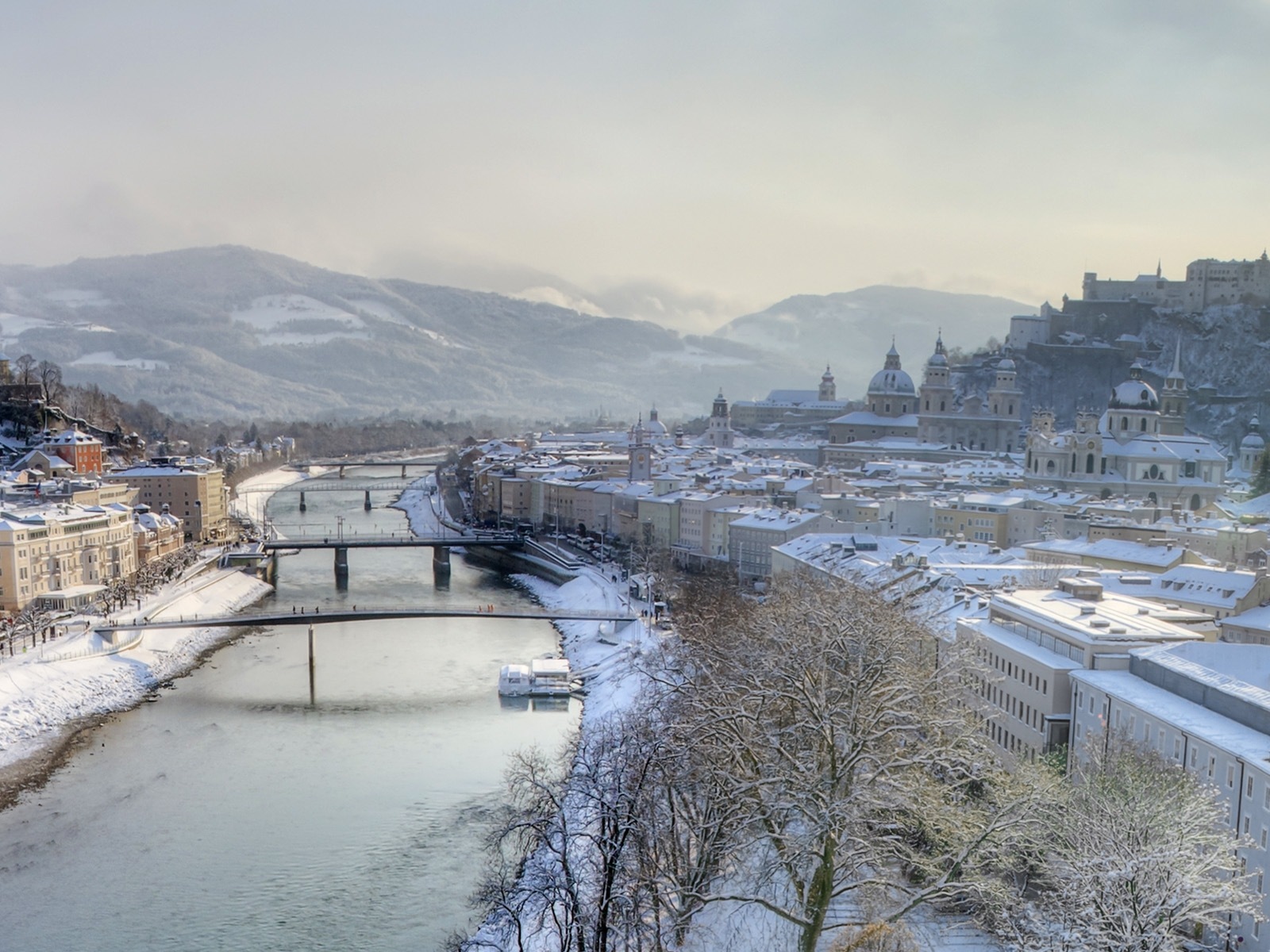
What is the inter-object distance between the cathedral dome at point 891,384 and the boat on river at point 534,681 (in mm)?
55004

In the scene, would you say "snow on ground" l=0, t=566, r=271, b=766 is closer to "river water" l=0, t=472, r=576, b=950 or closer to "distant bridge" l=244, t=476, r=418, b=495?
"river water" l=0, t=472, r=576, b=950

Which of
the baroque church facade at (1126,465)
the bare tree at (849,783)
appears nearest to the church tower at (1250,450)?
the baroque church facade at (1126,465)

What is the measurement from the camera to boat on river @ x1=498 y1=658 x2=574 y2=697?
80.6 feet

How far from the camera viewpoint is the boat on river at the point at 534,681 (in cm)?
2456

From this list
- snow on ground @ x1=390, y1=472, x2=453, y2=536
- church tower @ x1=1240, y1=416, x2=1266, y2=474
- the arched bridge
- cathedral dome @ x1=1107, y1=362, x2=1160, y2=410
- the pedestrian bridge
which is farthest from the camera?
church tower @ x1=1240, y1=416, x2=1266, y2=474

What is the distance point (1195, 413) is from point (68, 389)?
62546 millimetres

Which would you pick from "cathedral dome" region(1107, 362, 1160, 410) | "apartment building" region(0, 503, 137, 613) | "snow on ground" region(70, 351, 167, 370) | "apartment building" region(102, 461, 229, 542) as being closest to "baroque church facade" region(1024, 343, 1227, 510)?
"cathedral dome" region(1107, 362, 1160, 410)

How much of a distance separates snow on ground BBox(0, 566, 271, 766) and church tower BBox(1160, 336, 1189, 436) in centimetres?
4669

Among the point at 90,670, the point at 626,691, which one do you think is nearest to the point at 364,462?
the point at 90,670

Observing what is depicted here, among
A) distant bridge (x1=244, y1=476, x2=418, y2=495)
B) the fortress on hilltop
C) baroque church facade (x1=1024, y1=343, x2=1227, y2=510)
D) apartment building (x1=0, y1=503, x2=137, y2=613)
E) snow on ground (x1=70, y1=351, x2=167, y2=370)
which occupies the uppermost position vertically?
the fortress on hilltop

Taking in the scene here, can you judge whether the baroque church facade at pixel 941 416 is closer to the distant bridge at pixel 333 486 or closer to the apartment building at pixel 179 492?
the distant bridge at pixel 333 486

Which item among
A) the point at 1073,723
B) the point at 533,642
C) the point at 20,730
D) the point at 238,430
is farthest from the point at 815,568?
the point at 238,430

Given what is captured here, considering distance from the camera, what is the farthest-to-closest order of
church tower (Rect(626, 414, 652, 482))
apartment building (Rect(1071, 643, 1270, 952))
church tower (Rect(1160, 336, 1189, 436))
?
church tower (Rect(1160, 336, 1189, 436)) → church tower (Rect(626, 414, 652, 482)) → apartment building (Rect(1071, 643, 1270, 952))

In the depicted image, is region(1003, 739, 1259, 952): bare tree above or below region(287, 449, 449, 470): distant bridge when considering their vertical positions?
above
